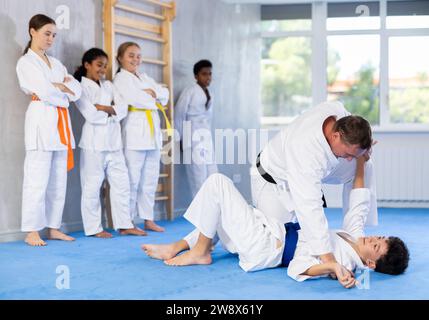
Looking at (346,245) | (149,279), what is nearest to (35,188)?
(149,279)

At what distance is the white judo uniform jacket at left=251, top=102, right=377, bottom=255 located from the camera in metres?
3.09

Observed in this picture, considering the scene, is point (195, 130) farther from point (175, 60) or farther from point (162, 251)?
point (162, 251)

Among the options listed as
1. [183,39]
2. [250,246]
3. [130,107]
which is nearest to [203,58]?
[183,39]

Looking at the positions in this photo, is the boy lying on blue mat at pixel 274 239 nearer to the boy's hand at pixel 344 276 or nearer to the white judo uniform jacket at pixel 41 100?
the boy's hand at pixel 344 276

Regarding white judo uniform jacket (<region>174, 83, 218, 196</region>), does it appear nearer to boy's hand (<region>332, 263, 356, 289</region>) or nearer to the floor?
the floor

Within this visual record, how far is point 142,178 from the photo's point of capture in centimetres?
557

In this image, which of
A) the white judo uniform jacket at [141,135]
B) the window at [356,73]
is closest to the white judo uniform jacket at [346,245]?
the white judo uniform jacket at [141,135]

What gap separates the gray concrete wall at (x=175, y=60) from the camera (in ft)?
15.4

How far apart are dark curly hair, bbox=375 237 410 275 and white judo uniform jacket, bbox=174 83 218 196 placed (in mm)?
3224

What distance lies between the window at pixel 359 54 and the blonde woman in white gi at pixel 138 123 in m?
2.95
